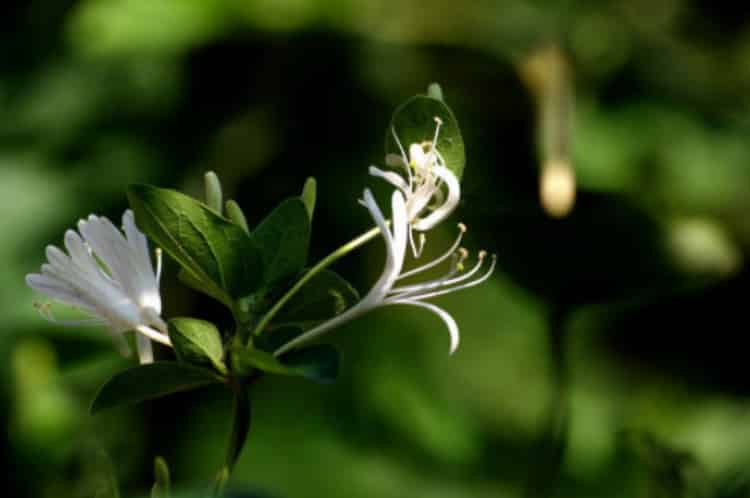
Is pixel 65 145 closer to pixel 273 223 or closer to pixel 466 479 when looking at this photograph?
pixel 466 479

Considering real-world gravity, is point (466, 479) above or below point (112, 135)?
below

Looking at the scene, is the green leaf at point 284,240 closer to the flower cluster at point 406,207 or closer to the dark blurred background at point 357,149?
the flower cluster at point 406,207

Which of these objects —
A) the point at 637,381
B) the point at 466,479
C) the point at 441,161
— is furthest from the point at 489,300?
the point at 441,161

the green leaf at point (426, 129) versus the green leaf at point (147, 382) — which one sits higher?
the green leaf at point (426, 129)

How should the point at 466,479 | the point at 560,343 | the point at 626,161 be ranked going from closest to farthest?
the point at 560,343 < the point at 466,479 < the point at 626,161

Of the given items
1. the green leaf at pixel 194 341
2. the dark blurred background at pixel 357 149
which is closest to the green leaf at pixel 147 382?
the green leaf at pixel 194 341

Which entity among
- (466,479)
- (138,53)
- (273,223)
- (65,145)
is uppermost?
(138,53)

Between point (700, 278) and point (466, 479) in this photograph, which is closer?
point (700, 278)

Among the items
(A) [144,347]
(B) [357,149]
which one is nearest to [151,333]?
(A) [144,347]
